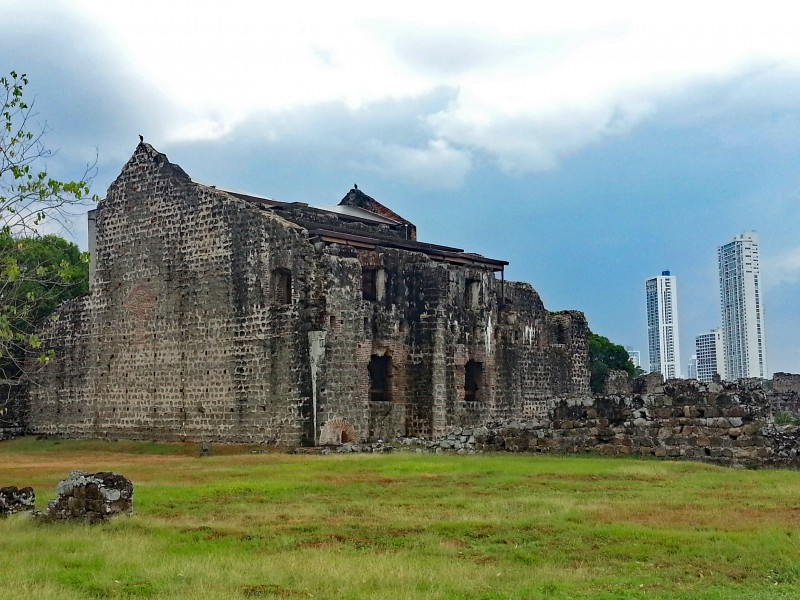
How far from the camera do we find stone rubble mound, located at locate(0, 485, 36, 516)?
47.3 feet

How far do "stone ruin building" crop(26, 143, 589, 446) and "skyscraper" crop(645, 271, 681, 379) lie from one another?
75824mm

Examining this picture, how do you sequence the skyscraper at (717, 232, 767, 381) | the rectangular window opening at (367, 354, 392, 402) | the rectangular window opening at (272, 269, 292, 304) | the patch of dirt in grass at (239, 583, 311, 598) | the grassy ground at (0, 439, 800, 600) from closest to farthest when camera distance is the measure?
the patch of dirt in grass at (239, 583, 311, 598)
the grassy ground at (0, 439, 800, 600)
the rectangular window opening at (272, 269, 292, 304)
the rectangular window opening at (367, 354, 392, 402)
the skyscraper at (717, 232, 767, 381)

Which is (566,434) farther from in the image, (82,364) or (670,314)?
(670,314)

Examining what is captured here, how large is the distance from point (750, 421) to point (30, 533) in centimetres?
1427

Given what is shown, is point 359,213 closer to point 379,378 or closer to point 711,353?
point 379,378

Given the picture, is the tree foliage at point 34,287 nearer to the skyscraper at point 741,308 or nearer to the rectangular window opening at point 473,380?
the rectangular window opening at point 473,380

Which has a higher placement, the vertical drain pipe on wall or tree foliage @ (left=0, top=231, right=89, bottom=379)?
tree foliage @ (left=0, top=231, right=89, bottom=379)

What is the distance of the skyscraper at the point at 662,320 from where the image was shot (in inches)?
4348

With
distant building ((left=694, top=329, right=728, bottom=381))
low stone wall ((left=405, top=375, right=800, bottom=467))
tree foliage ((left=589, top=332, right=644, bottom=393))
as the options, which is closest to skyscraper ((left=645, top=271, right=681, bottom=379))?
distant building ((left=694, top=329, right=728, bottom=381))

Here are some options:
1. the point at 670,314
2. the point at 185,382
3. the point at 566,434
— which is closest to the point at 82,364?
the point at 185,382

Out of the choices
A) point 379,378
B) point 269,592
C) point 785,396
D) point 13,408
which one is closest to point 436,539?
point 269,592

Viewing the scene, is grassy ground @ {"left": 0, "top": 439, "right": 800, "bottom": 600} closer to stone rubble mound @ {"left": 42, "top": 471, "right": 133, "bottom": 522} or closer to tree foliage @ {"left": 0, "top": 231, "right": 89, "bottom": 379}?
stone rubble mound @ {"left": 42, "top": 471, "right": 133, "bottom": 522}

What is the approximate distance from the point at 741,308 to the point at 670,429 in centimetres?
7654

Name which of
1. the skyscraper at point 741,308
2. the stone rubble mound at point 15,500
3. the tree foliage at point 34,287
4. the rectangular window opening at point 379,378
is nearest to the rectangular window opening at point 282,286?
the rectangular window opening at point 379,378
